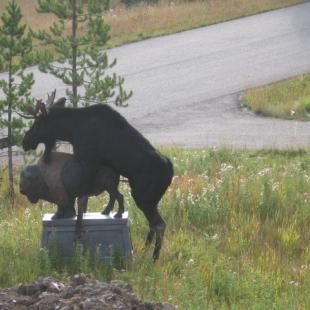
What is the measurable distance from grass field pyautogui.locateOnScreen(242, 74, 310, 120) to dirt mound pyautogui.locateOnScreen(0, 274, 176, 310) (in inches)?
458

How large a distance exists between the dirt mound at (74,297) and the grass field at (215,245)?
800 mm

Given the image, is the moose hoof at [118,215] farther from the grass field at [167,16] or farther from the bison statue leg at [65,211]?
the grass field at [167,16]

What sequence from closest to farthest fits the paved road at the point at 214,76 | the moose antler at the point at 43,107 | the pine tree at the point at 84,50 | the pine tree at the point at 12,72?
the moose antler at the point at 43,107
the pine tree at the point at 12,72
the pine tree at the point at 84,50
the paved road at the point at 214,76

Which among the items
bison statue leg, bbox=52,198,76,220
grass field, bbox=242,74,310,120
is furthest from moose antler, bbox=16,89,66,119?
grass field, bbox=242,74,310,120

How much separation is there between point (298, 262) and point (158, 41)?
17375 millimetres

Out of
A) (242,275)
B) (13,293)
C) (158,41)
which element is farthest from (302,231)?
(158,41)

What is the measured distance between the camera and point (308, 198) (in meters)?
9.89

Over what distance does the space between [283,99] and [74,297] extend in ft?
43.5

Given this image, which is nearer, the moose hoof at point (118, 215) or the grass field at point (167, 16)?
the moose hoof at point (118, 215)

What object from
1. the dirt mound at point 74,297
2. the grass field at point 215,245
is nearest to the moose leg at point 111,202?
the grass field at point 215,245

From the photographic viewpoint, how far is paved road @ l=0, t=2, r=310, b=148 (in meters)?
16.5

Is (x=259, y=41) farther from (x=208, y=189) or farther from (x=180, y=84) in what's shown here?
(x=208, y=189)

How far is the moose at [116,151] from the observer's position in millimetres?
7738

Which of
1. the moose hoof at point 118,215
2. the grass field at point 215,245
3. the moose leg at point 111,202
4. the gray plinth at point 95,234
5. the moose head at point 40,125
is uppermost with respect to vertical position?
the moose head at point 40,125
